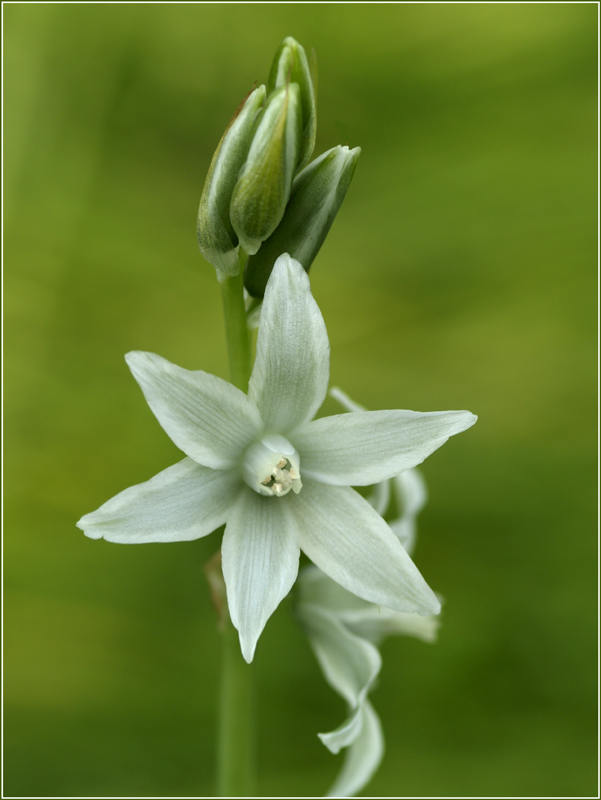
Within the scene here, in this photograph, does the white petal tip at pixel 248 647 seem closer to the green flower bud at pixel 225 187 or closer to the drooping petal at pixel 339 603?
the drooping petal at pixel 339 603

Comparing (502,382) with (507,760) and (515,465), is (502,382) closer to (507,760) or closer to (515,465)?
(515,465)

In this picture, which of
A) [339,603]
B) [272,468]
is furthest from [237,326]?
[339,603]

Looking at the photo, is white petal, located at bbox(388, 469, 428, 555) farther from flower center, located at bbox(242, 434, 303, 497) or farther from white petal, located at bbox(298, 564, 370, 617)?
flower center, located at bbox(242, 434, 303, 497)

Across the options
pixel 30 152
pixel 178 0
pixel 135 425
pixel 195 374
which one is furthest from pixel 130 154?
pixel 195 374

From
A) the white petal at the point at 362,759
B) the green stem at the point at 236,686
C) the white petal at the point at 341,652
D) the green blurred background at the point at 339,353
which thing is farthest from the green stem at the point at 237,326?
the green blurred background at the point at 339,353

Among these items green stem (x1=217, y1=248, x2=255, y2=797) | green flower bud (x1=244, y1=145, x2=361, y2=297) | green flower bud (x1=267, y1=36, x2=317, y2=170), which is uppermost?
green flower bud (x1=267, y1=36, x2=317, y2=170)

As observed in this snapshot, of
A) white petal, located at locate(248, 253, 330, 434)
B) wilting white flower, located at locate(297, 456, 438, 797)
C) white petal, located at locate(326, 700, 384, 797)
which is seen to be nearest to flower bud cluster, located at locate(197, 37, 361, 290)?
white petal, located at locate(248, 253, 330, 434)

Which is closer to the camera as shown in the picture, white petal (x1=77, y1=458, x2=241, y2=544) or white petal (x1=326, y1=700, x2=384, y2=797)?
white petal (x1=77, y1=458, x2=241, y2=544)
